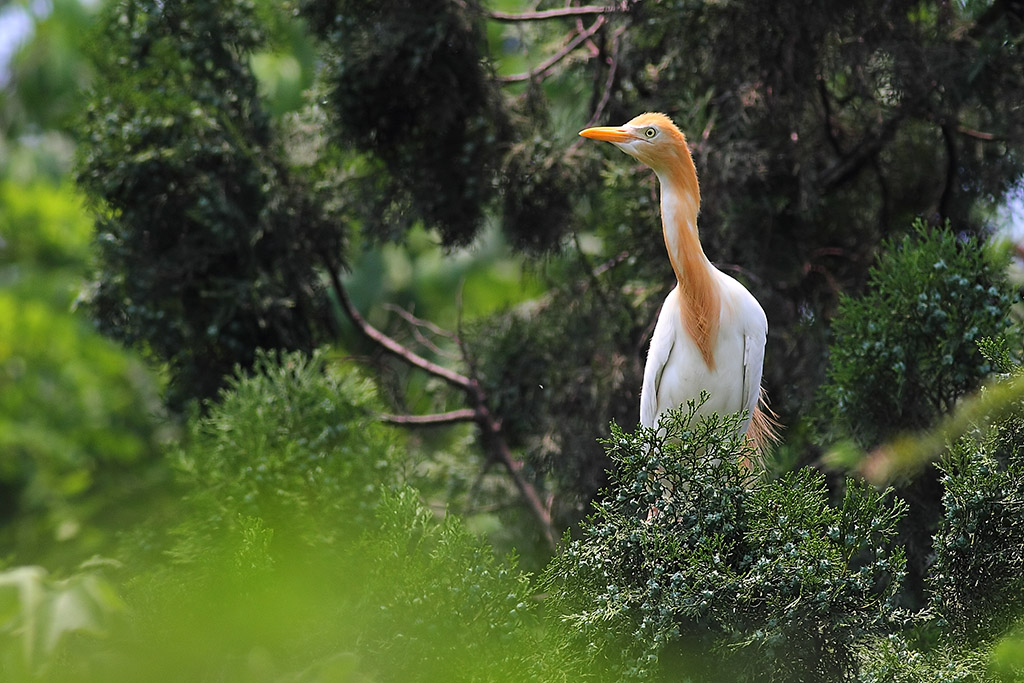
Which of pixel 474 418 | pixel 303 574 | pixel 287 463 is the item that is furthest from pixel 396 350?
pixel 303 574

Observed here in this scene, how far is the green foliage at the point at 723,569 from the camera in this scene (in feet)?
7.01

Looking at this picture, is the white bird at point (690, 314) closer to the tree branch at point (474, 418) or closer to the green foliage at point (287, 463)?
the green foliage at point (287, 463)

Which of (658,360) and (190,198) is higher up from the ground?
(190,198)

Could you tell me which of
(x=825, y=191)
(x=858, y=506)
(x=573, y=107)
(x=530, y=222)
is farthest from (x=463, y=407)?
(x=858, y=506)

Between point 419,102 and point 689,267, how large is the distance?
5.91ft

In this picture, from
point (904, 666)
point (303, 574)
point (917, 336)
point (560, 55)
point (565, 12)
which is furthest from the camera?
point (560, 55)

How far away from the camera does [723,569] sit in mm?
2170

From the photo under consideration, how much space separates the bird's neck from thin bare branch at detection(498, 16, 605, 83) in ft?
4.83

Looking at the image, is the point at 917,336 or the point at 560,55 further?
the point at 560,55

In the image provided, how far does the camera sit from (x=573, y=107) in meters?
5.42

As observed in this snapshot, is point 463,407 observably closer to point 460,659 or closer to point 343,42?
point 343,42

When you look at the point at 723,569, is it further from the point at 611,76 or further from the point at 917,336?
the point at 611,76

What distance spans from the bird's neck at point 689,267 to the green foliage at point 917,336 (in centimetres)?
40

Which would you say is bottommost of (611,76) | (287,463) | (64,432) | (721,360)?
(721,360)
